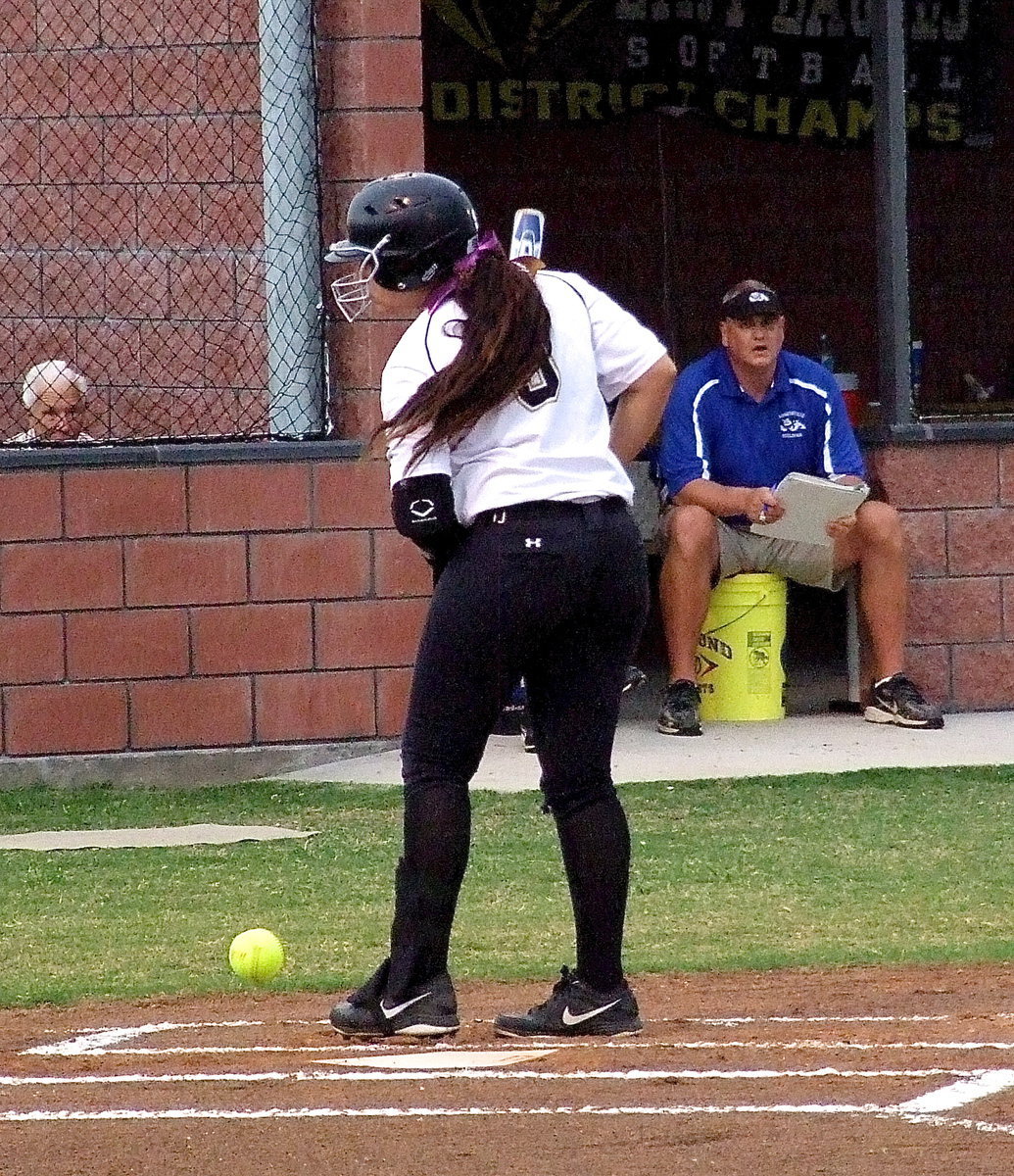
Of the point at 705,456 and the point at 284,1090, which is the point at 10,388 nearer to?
the point at 705,456

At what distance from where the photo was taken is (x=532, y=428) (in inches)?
194

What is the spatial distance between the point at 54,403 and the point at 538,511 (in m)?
4.58

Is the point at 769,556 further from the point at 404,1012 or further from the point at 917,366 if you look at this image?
the point at 404,1012

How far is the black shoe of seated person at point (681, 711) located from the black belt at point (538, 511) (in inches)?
175

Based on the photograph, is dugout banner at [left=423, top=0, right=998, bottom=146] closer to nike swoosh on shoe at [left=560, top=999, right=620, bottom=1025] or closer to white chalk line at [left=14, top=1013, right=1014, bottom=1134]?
white chalk line at [left=14, top=1013, right=1014, bottom=1134]

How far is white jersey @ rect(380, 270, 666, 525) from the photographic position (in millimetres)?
4902

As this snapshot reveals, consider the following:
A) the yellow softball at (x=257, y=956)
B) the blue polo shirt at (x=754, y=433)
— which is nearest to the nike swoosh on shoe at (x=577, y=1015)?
the yellow softball at (x=257, y=956)

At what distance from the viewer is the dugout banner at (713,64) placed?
13.6 m

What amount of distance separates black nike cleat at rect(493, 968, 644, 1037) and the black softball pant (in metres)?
0.03

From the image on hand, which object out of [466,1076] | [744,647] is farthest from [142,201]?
[466,1076]

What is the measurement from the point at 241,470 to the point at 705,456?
1855mm

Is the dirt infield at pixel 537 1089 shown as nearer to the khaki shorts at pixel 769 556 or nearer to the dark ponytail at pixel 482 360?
the dark ponytail at pixel 482 360

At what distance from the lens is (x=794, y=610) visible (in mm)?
10922

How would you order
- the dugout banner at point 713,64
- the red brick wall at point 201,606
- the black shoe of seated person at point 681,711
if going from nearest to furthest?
the red brick wall at point 201,606 → the black shoe of seated person at point 681,711 → the dugout banner at point 713,64
